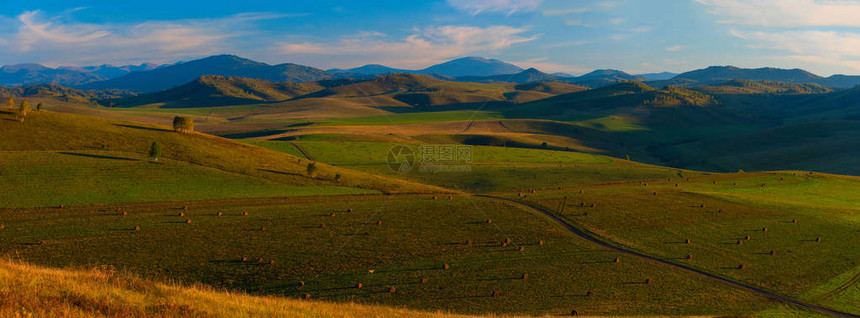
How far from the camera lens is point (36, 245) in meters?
36.9

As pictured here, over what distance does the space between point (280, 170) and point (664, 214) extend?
60.9 metres

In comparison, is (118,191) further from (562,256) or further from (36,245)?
(562,256)

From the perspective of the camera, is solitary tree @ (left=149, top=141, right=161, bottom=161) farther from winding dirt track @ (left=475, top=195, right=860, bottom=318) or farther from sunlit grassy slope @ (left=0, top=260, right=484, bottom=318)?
winding dirt track @ (left=475, top=195, right=860, bottom=318)

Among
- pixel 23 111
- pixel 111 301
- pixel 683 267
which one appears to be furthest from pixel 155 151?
pixel 683 267

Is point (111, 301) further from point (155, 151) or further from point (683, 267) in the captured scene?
point (155, 151)

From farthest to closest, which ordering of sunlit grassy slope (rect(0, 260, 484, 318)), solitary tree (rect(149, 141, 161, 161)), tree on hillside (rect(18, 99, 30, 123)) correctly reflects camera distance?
tree on hillside (rect(18, 99, 30, 123))
solitary tree (rect(149, 141, 161, 161))
sunlit grassy slope (rect(0, 260, 484, 318))

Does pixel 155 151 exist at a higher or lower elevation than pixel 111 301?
higher

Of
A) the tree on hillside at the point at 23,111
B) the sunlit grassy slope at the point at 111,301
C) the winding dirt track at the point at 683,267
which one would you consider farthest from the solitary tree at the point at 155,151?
the winding dirt track at the point at 683,267

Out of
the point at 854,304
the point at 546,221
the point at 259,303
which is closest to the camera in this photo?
the point at 259,303

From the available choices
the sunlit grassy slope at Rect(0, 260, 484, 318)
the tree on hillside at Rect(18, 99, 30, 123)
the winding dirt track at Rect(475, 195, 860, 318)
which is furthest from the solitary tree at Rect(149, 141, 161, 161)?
the winding dirt track at Rect(475, 195, 860, 318)

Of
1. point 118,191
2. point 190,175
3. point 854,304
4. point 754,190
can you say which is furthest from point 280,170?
point 754,190

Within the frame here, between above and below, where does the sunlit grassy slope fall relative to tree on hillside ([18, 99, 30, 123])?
below

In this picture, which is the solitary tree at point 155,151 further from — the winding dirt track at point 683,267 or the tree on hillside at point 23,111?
the winding dirt track at point 683,267

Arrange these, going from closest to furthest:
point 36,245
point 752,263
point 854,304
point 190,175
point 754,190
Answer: point 854,304
point 36,245
point 752,263
point 190,175
point 754,190
